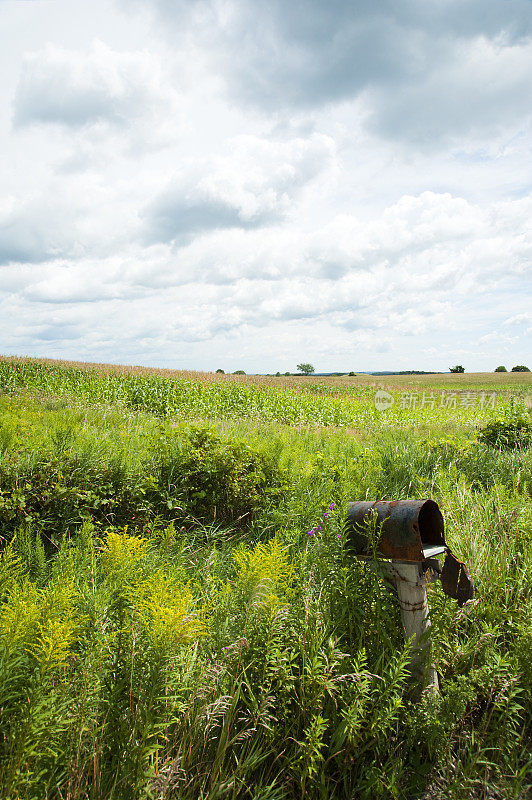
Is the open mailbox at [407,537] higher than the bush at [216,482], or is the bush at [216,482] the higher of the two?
the open mailbox at [407,537]

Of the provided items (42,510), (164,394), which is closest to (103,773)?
(42,510)

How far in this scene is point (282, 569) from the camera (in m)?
2.54

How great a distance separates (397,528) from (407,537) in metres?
0.06

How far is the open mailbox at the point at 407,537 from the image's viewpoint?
2.21 m

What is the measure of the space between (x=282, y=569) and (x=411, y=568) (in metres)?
0.71

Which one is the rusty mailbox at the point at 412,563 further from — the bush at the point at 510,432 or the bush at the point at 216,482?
the bush at the point at 510,432

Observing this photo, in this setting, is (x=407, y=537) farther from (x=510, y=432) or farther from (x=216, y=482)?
(x=510, y=432)

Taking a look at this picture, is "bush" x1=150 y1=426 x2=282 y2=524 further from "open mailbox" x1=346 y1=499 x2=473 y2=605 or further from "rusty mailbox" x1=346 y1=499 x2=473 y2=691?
"rusty mailbox" x1=346 y1=499 x2=473 y2=691

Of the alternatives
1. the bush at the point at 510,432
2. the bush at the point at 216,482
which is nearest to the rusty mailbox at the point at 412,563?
the bush at the point at 216,482

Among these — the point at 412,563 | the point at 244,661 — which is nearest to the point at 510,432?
the point at 412,563

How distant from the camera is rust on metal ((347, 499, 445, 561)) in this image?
220 cm

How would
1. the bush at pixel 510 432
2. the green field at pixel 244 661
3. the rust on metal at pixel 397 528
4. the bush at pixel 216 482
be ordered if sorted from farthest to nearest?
the bush at pixel 510 432 → the bush at pixel 216 482 → the rust on metal at pixel 397 528 → the green field at pixel 244 661

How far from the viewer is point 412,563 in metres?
2.23

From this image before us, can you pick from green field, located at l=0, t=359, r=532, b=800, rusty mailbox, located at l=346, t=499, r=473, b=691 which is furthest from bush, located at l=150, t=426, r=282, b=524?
rusty mailbox, located at l=346, t=499, r=473, b=691
